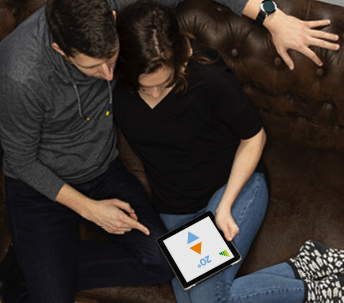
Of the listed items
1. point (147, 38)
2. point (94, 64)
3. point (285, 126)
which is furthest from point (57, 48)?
point (285, 126)

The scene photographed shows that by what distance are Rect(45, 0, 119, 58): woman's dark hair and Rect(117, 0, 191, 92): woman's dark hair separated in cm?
10

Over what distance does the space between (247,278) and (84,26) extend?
1.06m

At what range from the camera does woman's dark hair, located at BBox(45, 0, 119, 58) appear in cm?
99

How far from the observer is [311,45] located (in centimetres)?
140

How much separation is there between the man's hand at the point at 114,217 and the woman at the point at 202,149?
150 mm

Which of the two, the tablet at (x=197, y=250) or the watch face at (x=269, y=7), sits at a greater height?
the watch face at (x=269, y=7)

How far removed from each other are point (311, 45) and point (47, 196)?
113cm

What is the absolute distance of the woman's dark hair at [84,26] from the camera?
0.99m

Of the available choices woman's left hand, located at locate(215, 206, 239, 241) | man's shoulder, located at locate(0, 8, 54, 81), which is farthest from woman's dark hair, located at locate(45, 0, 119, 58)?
woman's left hand, located at locate(215, 206, 239, 241)

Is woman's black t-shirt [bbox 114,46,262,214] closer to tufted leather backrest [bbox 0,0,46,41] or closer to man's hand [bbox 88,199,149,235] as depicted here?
man's hand [bbox 88,199,149,235]

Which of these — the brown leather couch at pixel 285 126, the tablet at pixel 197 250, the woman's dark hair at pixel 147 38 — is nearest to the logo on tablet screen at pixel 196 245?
the tablet at pixel 197 250

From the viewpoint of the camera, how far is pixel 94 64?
1091mm

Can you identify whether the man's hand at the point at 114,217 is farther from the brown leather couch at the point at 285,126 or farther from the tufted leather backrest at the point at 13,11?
the tufted leather backrest at the point at 13,11

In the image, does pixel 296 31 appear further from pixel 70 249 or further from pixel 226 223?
pixel 70 249
